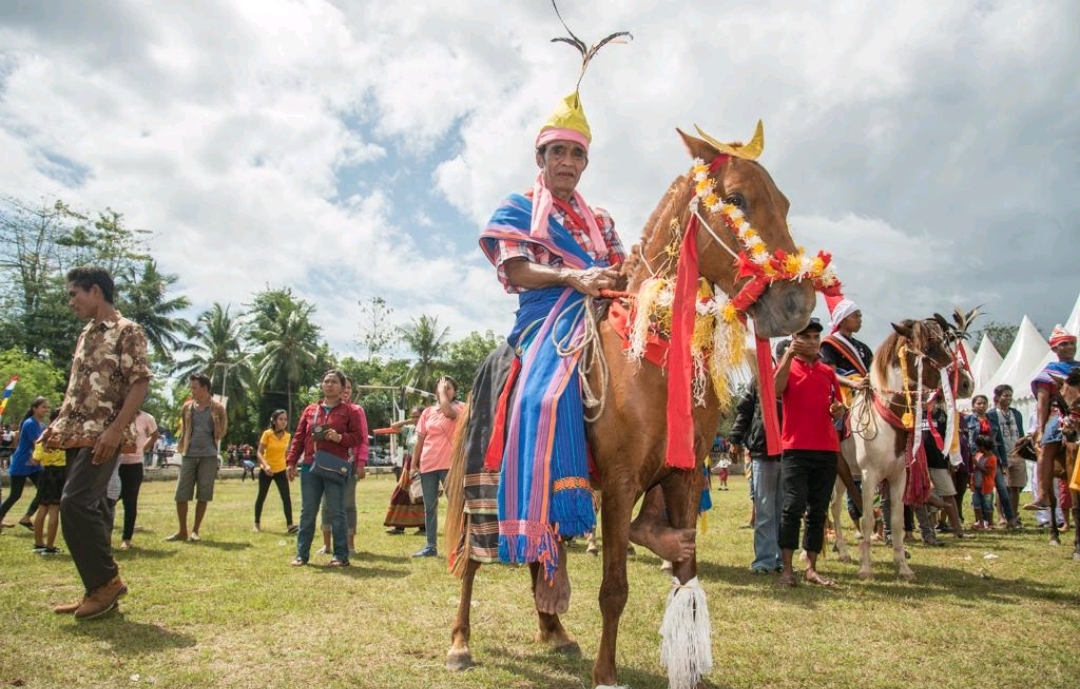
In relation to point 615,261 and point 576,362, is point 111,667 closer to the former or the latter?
point 576,362

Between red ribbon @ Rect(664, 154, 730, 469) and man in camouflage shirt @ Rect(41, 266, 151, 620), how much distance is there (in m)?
4.37

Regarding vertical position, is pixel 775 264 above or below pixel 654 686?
above

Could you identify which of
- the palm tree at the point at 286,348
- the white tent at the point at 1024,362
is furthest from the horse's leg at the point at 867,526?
the palm tree at the point at 286,348

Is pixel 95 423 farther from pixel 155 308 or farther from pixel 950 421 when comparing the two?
pixel 155 308

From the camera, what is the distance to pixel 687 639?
332cm

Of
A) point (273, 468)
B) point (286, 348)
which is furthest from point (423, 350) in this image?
point (273, 468)

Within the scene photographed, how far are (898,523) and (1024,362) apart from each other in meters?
24.5

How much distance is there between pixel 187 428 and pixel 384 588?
229 inches

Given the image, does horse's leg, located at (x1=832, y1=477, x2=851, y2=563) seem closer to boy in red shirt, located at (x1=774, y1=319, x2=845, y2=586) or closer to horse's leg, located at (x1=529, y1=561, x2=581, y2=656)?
boy in red shirt, located at (x1=774, y1=319, x2=845, y2=586)

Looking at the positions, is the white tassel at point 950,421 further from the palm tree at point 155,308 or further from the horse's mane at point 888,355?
the palm tree at point 155,308

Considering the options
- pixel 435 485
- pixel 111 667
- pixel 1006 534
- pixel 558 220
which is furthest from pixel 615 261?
pixel 1006 534

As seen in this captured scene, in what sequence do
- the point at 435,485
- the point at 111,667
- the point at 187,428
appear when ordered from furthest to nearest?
the point at 187,428 < the point at 435,485 < the point at 111,667

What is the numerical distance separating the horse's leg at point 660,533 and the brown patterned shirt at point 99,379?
13.8 ft

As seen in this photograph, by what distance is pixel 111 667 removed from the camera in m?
4.05
